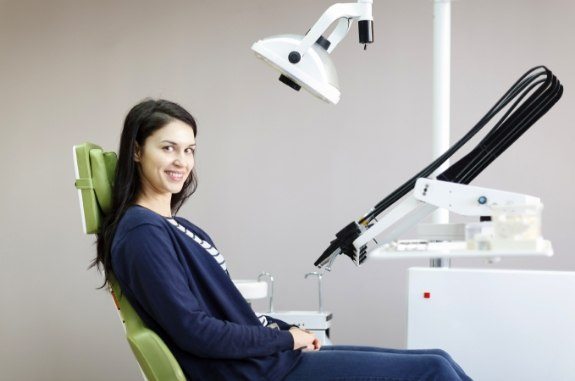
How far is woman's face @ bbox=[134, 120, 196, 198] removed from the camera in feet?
6.52

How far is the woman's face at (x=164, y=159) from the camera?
6.52ft

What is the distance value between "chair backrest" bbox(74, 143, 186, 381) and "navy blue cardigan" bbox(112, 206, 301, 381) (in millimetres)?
37

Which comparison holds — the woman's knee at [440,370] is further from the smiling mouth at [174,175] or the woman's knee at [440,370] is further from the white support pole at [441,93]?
the white support pole at [441,93]

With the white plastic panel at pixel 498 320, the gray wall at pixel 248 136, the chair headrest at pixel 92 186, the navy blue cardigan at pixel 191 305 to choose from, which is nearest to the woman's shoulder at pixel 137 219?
the navy blue cardigan at pixel 191 305

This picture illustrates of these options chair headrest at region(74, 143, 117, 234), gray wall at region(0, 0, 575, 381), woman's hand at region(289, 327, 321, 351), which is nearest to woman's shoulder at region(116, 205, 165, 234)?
chair headrest at region(74, 143, 117, 234)

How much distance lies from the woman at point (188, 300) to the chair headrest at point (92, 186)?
3cm

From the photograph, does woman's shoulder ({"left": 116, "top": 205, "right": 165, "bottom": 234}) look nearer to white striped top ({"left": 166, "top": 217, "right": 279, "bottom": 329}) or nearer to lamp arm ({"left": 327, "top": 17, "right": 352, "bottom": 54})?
white striped top ({"left": 166, "top": 217, "right": 279, "bottom": 329})

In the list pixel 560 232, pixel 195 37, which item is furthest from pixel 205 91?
pixel 560 232

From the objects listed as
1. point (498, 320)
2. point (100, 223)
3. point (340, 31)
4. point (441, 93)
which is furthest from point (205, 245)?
point (441, 93)

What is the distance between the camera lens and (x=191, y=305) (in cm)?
176

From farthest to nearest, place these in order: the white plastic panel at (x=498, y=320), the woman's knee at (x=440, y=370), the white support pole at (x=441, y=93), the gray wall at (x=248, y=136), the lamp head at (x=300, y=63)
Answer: the gray wall at (x=248, y=136), the white support pole at (x=441, y=93), the white plastic panel at (x=498, y=320), the lamp head at (x=300, y=63), the woman's knee at (x=440, y=370)

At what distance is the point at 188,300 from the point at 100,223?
35cm

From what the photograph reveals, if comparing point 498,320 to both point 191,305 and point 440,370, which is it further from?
point 191,305

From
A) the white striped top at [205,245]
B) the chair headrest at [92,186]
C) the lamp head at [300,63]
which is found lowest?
the white striped top at [205,245]
